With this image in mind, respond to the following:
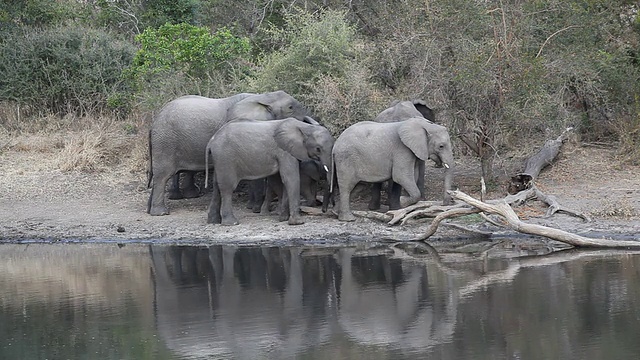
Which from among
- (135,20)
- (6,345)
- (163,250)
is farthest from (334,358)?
(135,20)

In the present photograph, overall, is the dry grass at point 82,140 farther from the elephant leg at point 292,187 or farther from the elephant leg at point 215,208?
the elephant leg at point 292,187

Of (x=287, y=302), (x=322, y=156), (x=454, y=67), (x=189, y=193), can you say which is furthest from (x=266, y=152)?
(x=287, y=302)

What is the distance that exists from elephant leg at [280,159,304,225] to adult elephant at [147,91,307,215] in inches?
48.0

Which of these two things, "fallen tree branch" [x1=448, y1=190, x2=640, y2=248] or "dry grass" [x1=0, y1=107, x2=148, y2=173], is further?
"dry grass" [x1=0, y1=107, x2=148, y2=173]

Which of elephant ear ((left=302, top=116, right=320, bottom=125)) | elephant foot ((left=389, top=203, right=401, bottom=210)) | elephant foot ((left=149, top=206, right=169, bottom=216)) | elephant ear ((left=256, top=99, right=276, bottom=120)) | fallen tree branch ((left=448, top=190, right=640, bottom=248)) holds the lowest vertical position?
fallen tree branch ((left=448, top=190, right=640, bottom=248))

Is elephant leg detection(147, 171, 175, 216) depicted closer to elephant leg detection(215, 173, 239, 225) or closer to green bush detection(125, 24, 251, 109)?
elephant leg detection(215, 173, 239, 225)

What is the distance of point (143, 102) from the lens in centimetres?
1972

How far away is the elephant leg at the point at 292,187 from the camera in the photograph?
51.5ft

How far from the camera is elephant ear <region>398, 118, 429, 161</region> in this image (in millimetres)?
15586

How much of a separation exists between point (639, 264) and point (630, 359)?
3719mm

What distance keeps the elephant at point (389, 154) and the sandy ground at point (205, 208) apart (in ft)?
1.89

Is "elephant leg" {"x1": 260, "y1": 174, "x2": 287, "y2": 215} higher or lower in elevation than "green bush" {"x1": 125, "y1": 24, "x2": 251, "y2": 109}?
lower

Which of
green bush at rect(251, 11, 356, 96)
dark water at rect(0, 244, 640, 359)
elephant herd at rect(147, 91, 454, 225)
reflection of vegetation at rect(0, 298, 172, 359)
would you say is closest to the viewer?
dark water at rect(0, 244, 640, 359)

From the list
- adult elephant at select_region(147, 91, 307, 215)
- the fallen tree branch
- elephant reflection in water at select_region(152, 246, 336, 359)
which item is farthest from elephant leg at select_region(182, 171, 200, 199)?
the fallen tree branch
